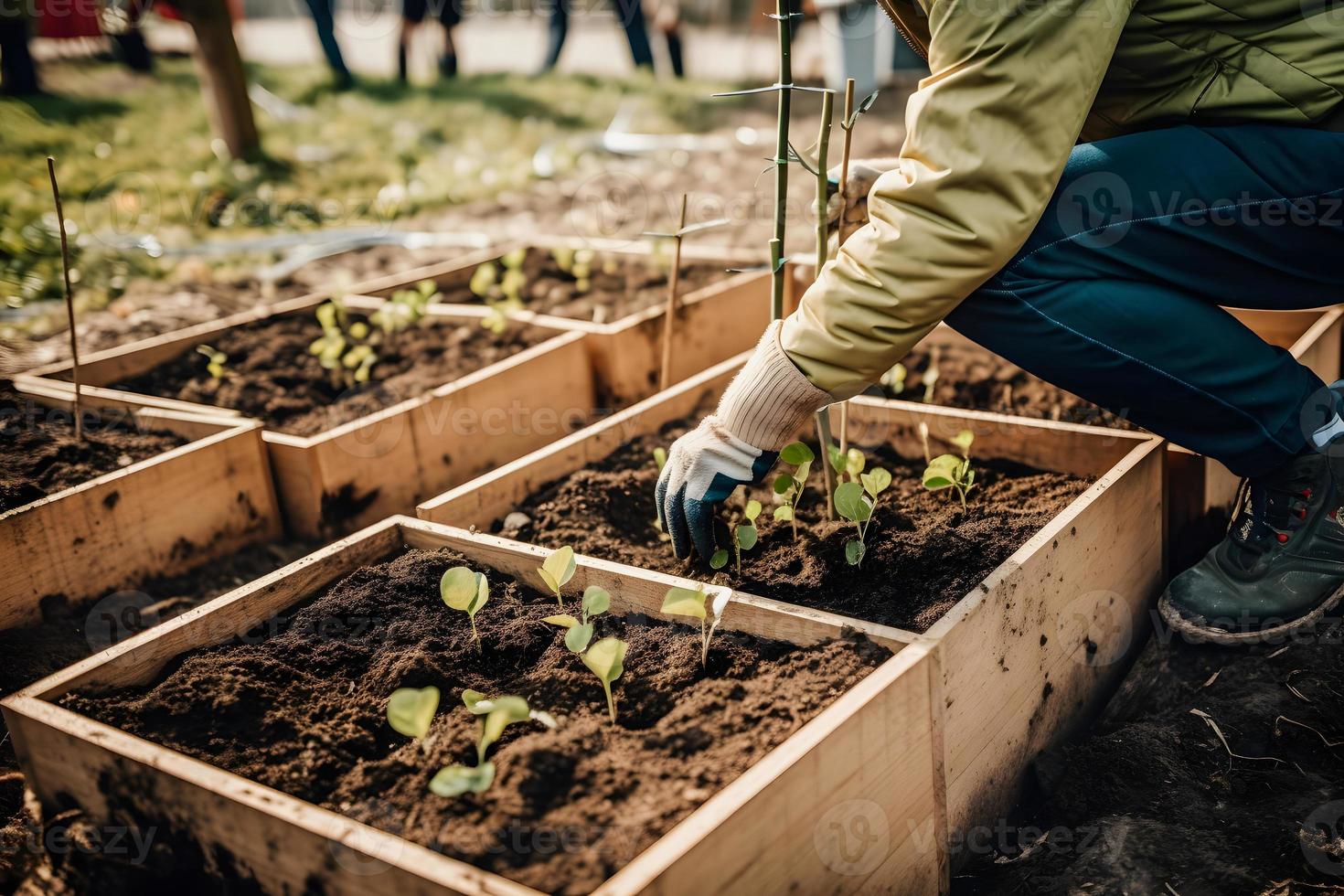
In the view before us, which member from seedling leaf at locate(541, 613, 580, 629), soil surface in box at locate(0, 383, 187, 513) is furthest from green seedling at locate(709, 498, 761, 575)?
soil surface in box at locate(0, 383, 187, 513)

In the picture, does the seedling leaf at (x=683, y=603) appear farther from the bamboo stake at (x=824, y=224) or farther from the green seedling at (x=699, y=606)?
the bamboo stake at (x=824, y=224)

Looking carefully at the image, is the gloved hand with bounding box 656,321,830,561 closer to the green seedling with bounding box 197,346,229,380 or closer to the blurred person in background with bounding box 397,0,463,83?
the green seedling with bounding box 197,346,229,380

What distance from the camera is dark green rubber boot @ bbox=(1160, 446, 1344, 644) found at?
1835mm

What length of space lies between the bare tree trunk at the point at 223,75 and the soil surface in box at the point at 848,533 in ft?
13.3

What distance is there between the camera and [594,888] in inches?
46.8

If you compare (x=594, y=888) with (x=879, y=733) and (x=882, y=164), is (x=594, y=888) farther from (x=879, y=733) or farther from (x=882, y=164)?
(x=882, y=164)

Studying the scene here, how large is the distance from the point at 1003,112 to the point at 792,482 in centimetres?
75

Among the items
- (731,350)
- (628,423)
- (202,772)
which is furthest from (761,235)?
(202,772)

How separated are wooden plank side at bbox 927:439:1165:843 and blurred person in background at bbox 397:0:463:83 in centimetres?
766

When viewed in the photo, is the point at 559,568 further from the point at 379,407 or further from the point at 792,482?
the point at 379,407

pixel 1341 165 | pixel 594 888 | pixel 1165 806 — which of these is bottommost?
pixel 1165 806

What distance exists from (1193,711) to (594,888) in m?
1.09

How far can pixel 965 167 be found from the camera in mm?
1494

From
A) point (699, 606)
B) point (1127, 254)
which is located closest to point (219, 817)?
point (699, 606)
